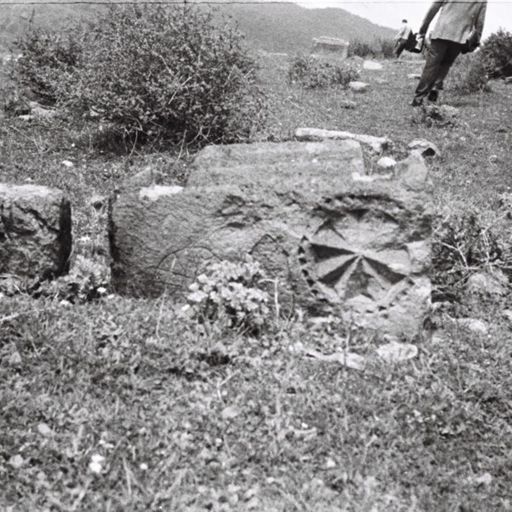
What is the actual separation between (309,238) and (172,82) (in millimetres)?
3339

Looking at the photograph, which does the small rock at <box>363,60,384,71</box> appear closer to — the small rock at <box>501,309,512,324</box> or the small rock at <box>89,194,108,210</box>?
the small rock at <box>89,194,108,210</box>

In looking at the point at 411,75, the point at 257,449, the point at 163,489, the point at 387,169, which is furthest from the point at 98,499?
the point at 411,75

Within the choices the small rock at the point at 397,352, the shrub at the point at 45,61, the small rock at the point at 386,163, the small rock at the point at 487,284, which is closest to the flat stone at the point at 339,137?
the small rock at the point at 386,163

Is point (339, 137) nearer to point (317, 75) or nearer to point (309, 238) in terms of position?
point (309, 238)

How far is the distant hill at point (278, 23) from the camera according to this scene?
58.2 ft

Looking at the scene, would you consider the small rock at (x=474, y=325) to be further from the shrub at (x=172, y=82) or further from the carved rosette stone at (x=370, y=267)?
the shrub at (x=172, y=82)

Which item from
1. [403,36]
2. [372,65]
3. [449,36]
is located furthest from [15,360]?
[372,65]

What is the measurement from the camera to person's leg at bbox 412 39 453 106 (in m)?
9.02

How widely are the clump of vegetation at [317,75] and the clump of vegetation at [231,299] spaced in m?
7.00

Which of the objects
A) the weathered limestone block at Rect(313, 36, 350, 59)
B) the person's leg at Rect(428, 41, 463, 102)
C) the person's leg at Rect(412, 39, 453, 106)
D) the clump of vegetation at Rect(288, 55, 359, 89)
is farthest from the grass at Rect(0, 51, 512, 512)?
the weathered limestone block at Rect(313, 36, 350, 59)

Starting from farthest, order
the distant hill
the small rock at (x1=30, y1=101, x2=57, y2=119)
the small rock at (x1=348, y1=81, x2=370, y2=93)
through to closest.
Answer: the distant hill, the small rock at (x1=348, y1=81, x2=370, y2=93), the small rock at (x1=30, y1=101, x2=57, y2=119)

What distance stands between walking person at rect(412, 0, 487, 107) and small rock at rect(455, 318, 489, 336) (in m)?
5.90

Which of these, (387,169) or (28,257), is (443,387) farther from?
(387,169)

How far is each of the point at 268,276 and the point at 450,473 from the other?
1425mm
